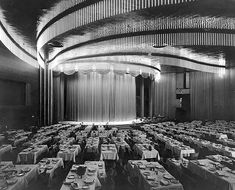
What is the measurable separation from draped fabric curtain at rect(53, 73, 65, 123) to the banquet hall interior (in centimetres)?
8

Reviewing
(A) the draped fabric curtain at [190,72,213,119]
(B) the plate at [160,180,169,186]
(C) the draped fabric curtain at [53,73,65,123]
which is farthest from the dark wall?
(A) the draped fabric curtain at [190,72,213,119]

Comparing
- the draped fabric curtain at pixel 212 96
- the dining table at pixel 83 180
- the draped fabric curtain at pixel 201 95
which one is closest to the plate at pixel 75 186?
the dining table at pixel 83 180

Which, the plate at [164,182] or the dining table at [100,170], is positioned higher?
the plate at [164,182]

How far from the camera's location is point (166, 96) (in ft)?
65.3

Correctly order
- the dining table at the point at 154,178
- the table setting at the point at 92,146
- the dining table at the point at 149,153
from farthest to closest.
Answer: the table setting at the point at 92,146 → the dining table at the point at 149,153 → the dining table at the point at 154,178

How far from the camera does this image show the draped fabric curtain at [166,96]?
19.6 meters

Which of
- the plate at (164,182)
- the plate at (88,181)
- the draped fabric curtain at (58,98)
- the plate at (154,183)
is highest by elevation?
the draped fabric curtain at (58,98)

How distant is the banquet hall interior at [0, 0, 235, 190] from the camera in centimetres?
486

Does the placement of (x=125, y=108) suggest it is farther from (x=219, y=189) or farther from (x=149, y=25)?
(x=219, y=189)

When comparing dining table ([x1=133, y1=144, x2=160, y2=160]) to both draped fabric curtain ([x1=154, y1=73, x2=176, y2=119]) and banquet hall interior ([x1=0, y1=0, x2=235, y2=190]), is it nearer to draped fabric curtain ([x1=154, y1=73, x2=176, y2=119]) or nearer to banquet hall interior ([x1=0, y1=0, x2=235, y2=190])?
banquet hall interior ([x1=0, y1=0, x2=235, y2=190])

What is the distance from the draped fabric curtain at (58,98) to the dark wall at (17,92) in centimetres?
368

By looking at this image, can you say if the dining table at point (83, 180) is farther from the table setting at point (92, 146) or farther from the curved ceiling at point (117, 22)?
the curved ceiling at point (117, 22)

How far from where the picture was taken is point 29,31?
806 cm

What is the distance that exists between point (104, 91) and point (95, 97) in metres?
0.88
